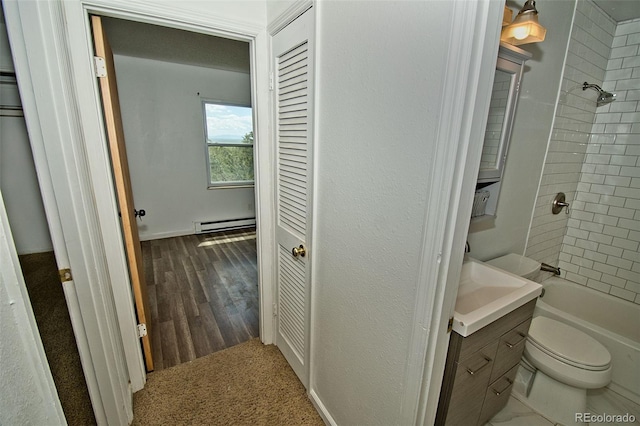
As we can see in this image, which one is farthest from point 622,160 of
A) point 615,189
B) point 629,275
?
point 629,275

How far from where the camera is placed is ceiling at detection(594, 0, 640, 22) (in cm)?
170

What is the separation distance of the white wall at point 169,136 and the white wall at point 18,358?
12.6 ft

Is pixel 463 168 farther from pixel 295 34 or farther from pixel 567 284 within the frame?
pixel 567 284

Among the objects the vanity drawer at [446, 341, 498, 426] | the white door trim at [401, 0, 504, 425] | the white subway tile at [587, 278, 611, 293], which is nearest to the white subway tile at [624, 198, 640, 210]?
the white subway tile at [587, 278, 611, 293]

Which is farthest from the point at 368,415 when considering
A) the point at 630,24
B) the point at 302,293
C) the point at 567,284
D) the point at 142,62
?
the point at 142,62

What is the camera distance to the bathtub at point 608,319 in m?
1.70

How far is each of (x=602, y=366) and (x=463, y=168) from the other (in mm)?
1537

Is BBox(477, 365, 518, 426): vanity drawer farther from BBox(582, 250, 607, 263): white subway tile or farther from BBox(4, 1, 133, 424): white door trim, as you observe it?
BBox(4, 1, 133, 424): white door trim

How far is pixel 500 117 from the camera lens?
1401 millimetres

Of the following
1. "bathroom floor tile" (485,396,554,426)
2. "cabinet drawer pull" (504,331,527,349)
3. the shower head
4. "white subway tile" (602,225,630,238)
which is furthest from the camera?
"white subway tile" (602,225,630,238)

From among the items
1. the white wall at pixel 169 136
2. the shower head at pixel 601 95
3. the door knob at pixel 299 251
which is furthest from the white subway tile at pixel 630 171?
the white wall at pixel 169 136

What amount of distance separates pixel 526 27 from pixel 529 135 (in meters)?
0.71

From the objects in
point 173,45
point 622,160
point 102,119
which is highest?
point 173,45

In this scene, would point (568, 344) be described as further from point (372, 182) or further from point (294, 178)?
point (294, 178)
